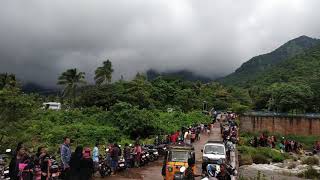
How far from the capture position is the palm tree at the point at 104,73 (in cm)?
9525

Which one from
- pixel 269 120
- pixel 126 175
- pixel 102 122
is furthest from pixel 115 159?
pixel 269 120

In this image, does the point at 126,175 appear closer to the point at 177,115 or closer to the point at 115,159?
the point at 115,159

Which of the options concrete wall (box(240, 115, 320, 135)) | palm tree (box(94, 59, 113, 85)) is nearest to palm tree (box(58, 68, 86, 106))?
palm tree (box(94, 59, 113, 85))

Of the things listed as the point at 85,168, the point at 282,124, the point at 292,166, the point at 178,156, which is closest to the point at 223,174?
the point at 85,168

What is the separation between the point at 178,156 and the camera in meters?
17.7

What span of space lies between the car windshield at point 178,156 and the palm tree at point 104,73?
7822cm

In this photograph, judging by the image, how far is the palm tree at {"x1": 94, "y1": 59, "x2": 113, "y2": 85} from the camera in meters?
95.2

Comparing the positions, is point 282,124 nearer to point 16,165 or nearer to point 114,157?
point 114,157

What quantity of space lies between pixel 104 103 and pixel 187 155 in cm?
5360

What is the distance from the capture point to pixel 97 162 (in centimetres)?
1914

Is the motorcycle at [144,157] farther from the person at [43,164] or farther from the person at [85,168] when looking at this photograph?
the person at [85,168]

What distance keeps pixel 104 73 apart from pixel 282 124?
43.2 m

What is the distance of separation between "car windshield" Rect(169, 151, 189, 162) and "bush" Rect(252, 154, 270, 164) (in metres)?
18.9

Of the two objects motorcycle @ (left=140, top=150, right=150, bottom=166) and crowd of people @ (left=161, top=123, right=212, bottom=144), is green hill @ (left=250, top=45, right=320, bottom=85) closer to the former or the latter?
crowd of people @ (left=161, top=123, right=212, bottom=144)
